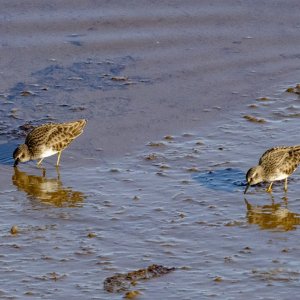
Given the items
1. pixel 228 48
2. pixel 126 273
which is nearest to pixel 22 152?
pixel 126 273

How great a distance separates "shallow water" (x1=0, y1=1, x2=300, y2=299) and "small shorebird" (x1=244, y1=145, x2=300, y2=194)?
0.26 metres

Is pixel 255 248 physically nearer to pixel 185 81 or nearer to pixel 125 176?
pixel 125 176

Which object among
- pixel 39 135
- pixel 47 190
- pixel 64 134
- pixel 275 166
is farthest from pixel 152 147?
pixel 275 166

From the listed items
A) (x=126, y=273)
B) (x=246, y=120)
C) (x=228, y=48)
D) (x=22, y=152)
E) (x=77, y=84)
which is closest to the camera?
(x=126, y=273)

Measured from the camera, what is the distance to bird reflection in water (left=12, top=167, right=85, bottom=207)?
1466 centimetres

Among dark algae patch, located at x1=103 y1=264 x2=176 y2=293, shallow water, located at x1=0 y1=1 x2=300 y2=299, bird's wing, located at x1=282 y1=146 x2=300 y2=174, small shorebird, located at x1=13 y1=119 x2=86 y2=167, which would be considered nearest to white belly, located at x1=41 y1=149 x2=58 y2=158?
small shorebird, located at x1=13 y1=119 x2=86 y2=167

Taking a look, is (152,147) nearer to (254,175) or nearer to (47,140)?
(47,140)

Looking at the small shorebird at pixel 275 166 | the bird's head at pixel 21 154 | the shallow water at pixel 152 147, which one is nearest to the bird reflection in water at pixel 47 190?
the shallow water at pixel 152 147

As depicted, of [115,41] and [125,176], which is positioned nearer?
[125,176]

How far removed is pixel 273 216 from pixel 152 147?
2.82 meters

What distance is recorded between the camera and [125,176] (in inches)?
599

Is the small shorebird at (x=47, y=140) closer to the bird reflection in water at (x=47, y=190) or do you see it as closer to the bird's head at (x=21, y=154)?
the bird's head at (x=21, y=154)

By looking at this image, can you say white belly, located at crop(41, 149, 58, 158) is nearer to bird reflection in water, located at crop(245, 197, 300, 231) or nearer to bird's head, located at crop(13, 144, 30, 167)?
bird's head, located at crop(13, 144, 30, 167)

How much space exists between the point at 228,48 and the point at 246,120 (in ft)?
10.7
